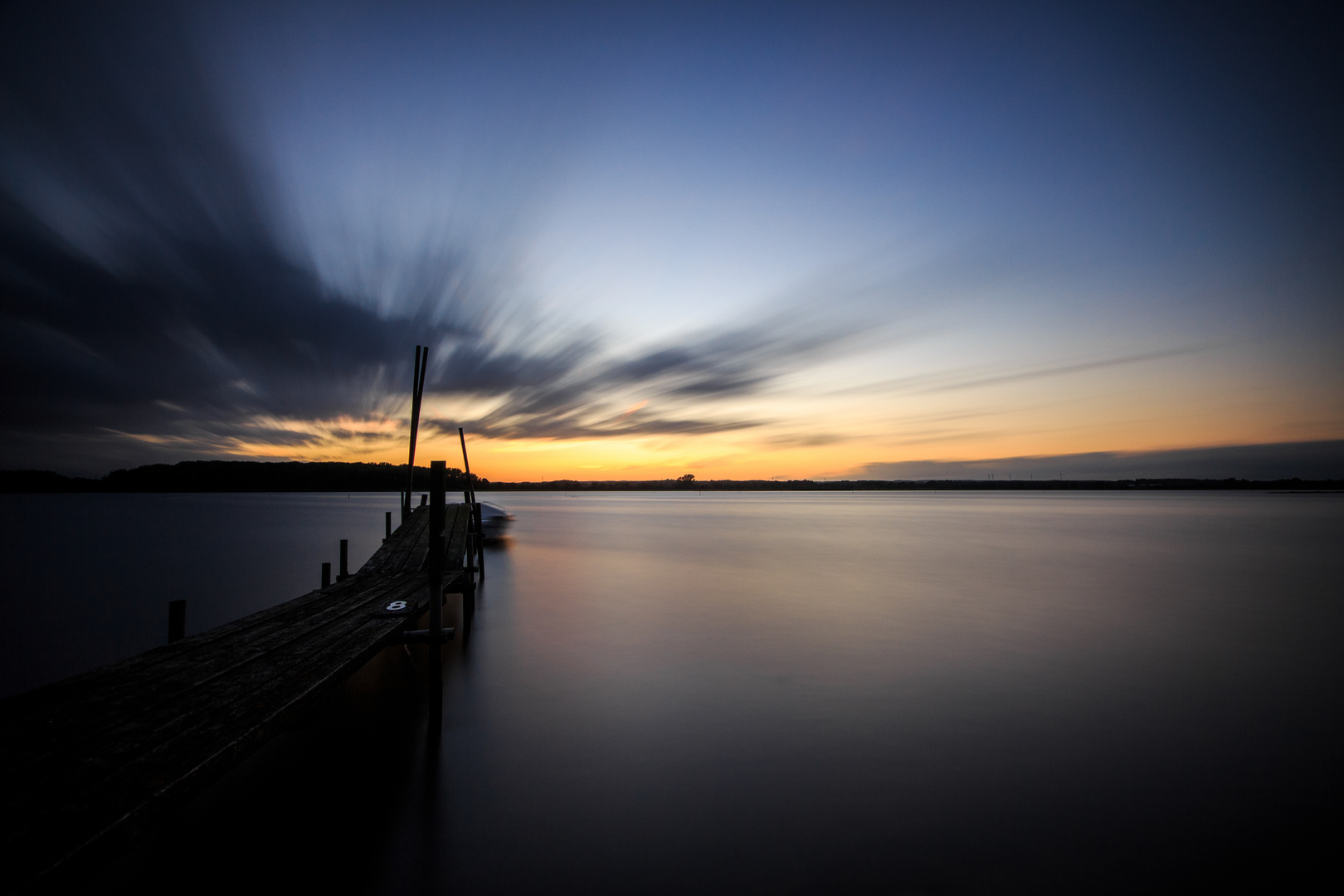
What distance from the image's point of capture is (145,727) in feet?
12.5

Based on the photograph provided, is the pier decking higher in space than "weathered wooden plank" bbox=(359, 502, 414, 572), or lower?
lower

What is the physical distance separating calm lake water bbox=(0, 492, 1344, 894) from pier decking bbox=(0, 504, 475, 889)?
108 cm

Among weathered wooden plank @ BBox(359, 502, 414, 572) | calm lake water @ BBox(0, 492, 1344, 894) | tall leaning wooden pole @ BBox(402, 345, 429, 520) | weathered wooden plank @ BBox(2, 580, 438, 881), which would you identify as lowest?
calm lake water @ BBox(0, 492, 1344, 894)

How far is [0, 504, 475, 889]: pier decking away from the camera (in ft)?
8.72

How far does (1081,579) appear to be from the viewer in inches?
699

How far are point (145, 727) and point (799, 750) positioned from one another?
5.48m

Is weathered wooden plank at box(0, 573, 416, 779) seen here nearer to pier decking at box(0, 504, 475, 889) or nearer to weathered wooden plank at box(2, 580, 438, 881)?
pier decking at box(0, 504, 475, 889)

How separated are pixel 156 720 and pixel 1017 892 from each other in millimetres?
5951

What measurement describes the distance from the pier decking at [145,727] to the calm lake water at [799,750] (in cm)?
108

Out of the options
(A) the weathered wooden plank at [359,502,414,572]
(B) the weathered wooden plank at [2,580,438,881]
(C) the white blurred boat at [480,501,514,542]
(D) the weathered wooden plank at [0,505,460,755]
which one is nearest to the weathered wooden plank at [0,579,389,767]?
(D) the weathered wooden plank at [0,505,460,755]

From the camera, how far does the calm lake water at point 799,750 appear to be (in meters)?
4.14

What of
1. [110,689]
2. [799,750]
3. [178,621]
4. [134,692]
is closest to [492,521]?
[178,621]

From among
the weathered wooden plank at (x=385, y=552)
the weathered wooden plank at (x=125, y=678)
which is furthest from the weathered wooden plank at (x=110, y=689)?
the weathered wooden plank at (x=385, y=552)

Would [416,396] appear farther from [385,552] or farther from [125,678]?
[125,678]
